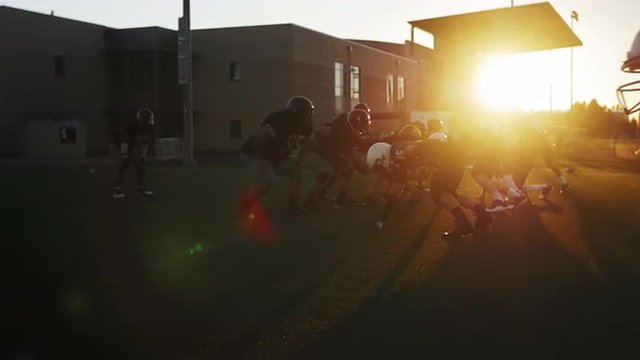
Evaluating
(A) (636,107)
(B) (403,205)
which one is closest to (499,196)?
(B) (403,205)

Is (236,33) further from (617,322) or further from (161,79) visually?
(617,322)

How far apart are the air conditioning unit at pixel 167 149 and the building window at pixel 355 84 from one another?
24065 mm

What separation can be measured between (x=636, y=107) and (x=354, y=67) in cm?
4335

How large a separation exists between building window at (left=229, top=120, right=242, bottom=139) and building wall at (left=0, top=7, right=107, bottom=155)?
7.92m

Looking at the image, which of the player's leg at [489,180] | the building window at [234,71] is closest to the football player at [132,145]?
the player's leg at [489,180]

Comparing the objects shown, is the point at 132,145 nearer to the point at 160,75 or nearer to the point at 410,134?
the point at 410,134

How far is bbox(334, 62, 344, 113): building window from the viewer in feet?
178

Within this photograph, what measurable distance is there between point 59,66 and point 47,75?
124 cm

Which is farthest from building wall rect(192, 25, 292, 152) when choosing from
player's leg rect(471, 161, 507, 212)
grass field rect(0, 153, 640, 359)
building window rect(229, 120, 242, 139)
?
player's leg rect(471, 161, 507, 212)

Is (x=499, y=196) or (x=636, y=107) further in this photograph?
(x=636, y=107)

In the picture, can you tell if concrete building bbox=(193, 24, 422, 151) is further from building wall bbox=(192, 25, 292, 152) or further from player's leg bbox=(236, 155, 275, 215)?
player's leg bbox=(236, 155, 275, 215)

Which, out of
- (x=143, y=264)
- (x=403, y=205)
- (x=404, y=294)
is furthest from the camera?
(x=403, y=205)

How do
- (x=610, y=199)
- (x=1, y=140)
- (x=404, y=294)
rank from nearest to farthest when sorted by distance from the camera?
1. (x=404, y=294)
2. (x=610, y=199)
3. (x=1, y=140)

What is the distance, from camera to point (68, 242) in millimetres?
9859
